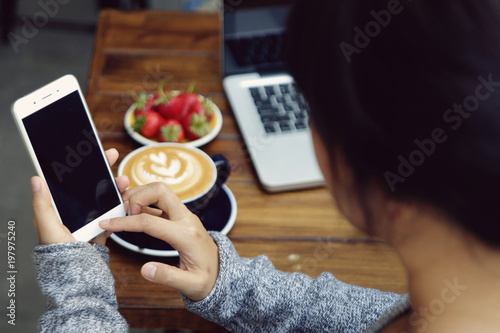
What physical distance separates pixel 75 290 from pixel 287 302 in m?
0.28

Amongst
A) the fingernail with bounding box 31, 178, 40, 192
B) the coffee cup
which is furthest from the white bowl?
the fingernail with bounding box 31, 178, 40, 192

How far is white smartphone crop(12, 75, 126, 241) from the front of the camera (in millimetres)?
719

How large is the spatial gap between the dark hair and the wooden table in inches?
16.7

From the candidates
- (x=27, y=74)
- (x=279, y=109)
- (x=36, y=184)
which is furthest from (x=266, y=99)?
(x=27, y=74)

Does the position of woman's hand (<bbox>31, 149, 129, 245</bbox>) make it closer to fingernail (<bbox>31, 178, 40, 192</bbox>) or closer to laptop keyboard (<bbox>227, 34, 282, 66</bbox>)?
fingernail (<bbox>31, 178, 40, 192</bbox>)

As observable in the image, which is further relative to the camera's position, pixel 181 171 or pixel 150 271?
pixel 181 171

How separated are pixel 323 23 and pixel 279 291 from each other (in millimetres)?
438

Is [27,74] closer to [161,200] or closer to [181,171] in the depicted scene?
[181,171]

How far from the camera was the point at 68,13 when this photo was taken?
3.07 metres

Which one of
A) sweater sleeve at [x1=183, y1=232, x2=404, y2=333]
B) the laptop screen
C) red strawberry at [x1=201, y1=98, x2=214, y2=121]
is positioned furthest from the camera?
the laptop screen

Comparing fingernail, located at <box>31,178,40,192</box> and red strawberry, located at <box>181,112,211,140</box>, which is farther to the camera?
red strawberry, located at <box>181,112,211,140</box>

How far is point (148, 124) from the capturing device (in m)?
1.04

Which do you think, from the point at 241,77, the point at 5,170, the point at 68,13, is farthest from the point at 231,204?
the point at 68,13

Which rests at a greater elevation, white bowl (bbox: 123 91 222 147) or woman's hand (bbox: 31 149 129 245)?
woman's hand (bbox: 31 149 129 245)
